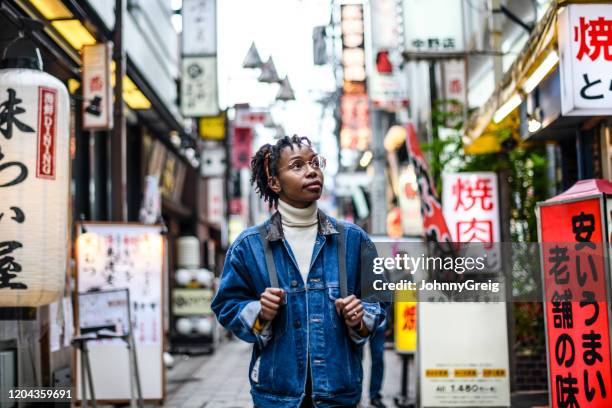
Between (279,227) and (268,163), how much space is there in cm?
36

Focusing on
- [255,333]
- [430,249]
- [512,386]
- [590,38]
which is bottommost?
[512,386]

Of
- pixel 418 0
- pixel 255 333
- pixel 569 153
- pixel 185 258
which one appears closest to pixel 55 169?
pixel 255 333

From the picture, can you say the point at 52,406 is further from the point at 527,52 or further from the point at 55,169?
the point at 527,52

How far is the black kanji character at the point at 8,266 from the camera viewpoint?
666 centimetres

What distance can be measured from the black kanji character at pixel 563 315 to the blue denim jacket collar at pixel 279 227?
8.53ft

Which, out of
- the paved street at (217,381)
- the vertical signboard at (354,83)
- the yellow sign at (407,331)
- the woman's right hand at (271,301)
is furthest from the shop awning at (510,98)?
the vertical signboard at (354,83)

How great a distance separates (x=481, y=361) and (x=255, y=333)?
5293mm

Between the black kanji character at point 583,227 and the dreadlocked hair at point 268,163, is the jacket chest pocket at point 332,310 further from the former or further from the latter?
the black kanji character at point 583,227

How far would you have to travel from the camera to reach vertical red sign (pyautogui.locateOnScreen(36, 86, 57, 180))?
6.94 meters

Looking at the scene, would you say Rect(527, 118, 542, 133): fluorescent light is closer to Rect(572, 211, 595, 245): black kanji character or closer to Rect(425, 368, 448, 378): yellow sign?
Rect(425, 368, 448, 378): yellow sign

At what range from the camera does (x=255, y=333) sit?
368cm

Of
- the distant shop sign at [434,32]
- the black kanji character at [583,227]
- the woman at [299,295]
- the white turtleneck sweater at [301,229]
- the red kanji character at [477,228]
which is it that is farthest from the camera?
the distant shop sign at [434,32]

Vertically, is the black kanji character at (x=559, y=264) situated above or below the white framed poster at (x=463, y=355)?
above

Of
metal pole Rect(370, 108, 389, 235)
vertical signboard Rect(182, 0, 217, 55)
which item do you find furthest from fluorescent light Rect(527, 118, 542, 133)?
metal pole Rect(370, 108, 389, 235)
